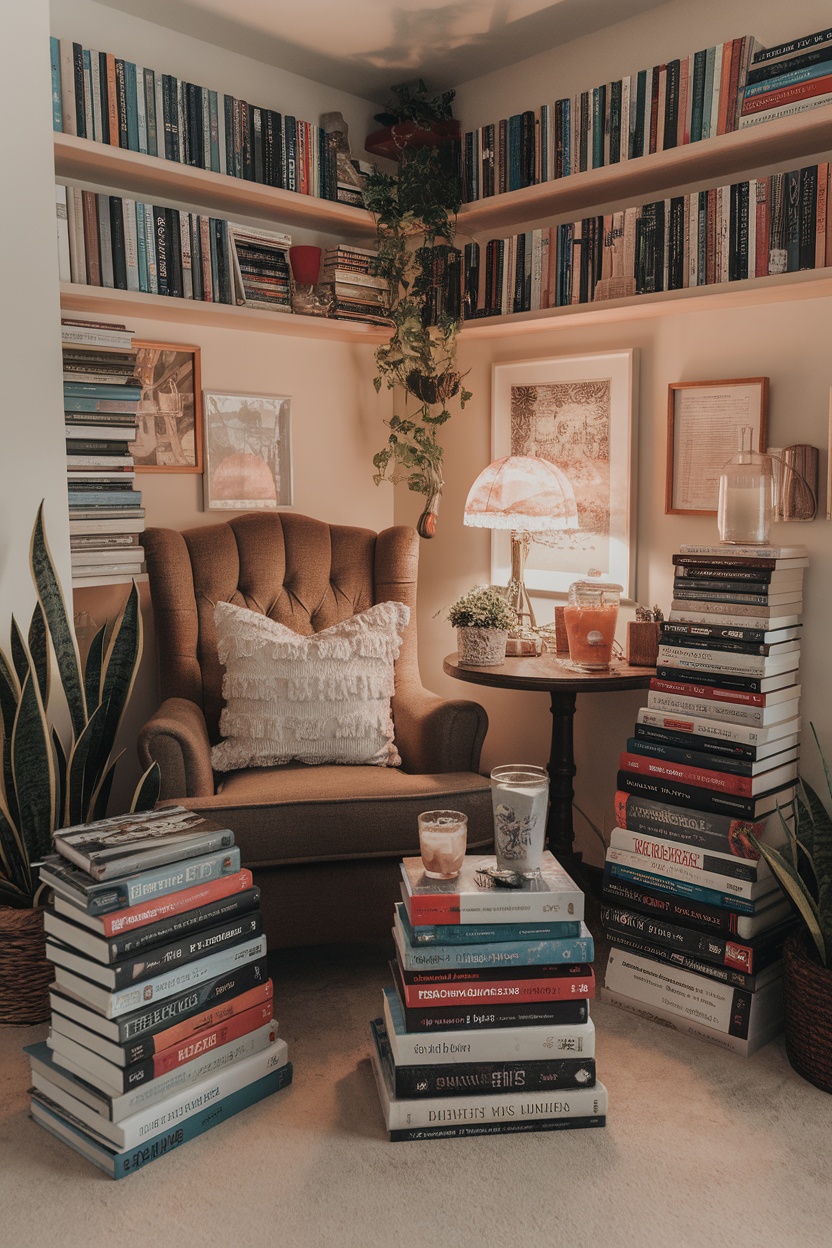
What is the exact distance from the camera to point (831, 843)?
218 centimetres

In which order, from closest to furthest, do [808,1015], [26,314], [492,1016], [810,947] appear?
[492,1016] < [808,1015] < [810,947] < [26,314]

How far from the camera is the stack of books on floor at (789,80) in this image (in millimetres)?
2314

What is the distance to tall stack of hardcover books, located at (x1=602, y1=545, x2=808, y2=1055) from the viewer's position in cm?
225

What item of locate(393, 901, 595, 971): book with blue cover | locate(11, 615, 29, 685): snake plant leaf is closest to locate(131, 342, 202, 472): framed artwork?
locate(11, 615, 29, 685): snake plant leaf

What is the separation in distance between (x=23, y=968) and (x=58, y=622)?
79 centimetres

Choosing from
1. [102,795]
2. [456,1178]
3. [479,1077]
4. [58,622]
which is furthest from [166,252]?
[456,1178]

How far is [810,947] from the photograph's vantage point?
2188 mm

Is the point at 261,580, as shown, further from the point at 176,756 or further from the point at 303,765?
the point at 176,756

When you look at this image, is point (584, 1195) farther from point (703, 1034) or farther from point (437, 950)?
point (703, 1034)

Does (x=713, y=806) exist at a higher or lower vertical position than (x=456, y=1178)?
higher

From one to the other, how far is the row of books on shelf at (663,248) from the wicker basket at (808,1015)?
1.60 metres

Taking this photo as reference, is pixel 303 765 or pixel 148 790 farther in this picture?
pixel 303 765

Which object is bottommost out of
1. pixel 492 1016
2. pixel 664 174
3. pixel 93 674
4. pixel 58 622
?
pixel 492 1016

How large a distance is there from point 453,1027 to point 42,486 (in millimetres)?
1570
